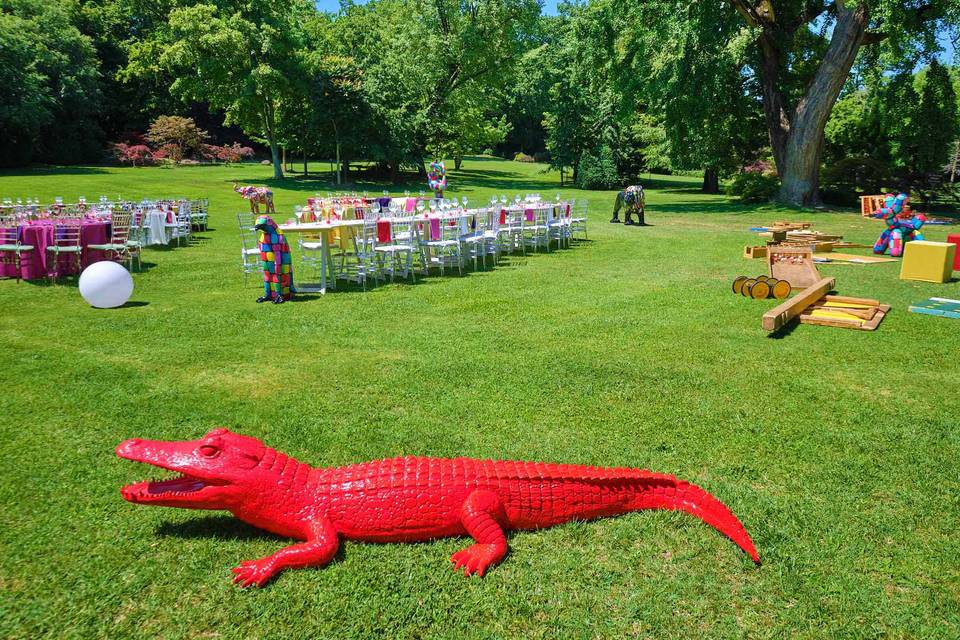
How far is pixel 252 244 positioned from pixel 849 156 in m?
25.7

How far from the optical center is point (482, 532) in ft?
10.4

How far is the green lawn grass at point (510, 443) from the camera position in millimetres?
2812

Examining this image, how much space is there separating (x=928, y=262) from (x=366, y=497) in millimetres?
10887

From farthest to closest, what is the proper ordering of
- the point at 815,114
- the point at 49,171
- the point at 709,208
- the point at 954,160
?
the point at 49,171 < the point at 954,160 < the point at 709,208 < the point at 815,114

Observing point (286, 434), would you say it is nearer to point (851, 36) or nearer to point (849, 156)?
point (851, 36)

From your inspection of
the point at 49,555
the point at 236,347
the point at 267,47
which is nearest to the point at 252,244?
the point at 236,347

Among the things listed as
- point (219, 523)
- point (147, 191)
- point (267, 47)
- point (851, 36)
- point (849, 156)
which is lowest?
point (219, 523)

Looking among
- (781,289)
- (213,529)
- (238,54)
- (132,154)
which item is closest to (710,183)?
(238,54)

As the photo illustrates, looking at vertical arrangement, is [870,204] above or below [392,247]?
above

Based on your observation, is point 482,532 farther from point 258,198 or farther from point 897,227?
point 258,198

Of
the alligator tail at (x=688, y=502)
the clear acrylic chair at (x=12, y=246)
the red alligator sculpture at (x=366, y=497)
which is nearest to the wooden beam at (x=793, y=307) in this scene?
the alligator tail at (x=688, y=502)

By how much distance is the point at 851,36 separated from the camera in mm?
20297

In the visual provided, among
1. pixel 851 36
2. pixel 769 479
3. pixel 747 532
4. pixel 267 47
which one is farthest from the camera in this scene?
pixel 267 47

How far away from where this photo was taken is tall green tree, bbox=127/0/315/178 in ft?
99.7
